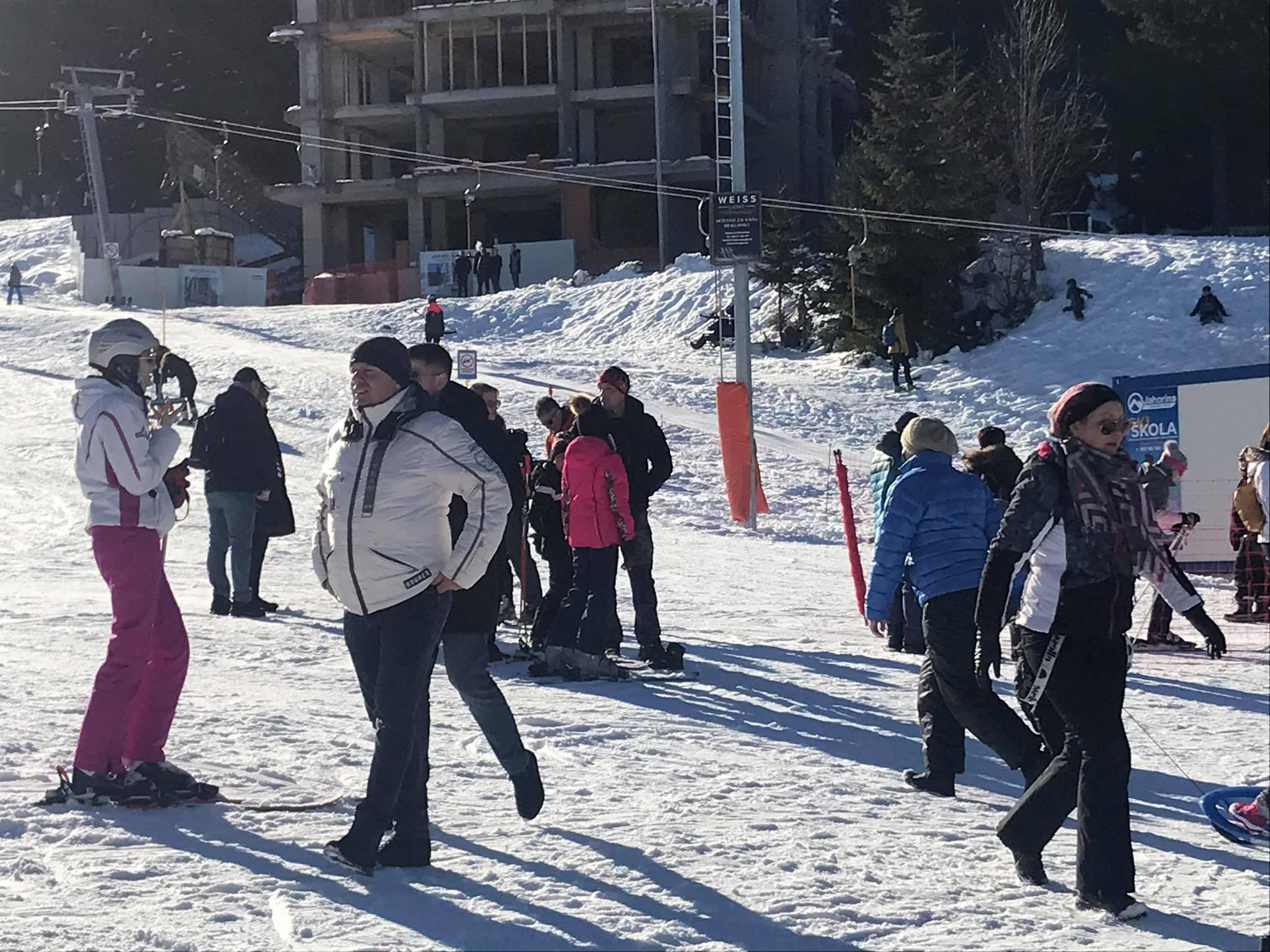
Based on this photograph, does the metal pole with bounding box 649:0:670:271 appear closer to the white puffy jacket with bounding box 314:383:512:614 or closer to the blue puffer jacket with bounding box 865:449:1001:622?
the blue puffer jacket with bounding box 865:449:1001:622

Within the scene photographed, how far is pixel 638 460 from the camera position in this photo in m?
9.09

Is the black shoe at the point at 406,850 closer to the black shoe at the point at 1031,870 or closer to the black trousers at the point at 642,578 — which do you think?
the black shoe at the point at 1031,870

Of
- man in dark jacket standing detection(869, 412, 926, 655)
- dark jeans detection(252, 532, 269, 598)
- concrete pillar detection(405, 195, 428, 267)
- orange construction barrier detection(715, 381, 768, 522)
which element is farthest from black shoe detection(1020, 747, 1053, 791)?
concrete pillar detection(405, 195, 428, 267)

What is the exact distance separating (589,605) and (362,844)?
4046 millimetres

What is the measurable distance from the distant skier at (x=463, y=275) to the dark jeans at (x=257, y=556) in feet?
108

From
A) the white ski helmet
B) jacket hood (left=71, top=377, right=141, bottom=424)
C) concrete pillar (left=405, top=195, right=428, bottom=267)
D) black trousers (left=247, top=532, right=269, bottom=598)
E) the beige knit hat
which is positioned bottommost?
black trousers (left=247, top=532, right=269, bottom=598)

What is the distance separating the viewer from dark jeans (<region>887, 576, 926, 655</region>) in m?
10.4

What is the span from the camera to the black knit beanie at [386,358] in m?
5.04

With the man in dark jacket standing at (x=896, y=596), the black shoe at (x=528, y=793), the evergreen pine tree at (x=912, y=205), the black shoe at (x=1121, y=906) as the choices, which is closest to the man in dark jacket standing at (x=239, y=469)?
the man in dark jacket standing at (x=896, y=596)

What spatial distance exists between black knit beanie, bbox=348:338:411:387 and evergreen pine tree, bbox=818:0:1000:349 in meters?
27.7

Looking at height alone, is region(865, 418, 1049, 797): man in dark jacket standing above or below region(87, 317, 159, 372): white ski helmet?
below

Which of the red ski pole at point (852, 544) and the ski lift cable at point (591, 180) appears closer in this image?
the red ski pole at point (852, 544)

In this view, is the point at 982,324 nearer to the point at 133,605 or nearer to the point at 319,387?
the point at 319,387

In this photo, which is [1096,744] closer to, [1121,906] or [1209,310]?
[1121,906]
